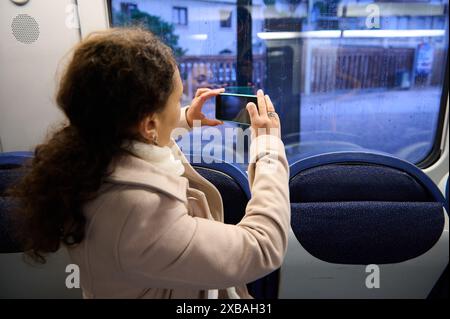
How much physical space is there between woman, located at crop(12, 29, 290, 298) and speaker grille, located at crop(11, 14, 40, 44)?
0.90 m

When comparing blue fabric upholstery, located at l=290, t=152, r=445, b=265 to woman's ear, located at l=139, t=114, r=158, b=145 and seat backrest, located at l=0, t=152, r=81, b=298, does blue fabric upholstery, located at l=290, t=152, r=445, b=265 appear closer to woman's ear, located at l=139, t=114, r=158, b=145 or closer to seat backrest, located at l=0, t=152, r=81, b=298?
woman's ear, located at l=139, t=114, r=158, b=145

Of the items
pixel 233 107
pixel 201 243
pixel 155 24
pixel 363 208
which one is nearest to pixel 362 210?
pixel 363 208

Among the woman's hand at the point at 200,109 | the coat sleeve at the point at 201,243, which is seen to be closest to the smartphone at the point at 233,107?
the woman's hand at the point at 200,109

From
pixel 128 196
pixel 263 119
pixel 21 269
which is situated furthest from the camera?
pixel 21 269

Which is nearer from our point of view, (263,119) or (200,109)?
(263,119)

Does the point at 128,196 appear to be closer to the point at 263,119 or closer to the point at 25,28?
the point at 263,119

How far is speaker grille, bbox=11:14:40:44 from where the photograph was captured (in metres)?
1.38

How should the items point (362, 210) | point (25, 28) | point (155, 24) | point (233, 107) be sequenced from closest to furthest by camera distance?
point (233, 107) < point (362, 210) < point (25, 28) < point (155, 24)

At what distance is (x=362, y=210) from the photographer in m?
1.17

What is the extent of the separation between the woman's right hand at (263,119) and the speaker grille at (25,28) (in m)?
1.05

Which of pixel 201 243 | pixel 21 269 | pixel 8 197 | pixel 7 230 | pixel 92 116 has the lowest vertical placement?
pixel 21 269

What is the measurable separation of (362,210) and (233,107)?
0.56 meters
